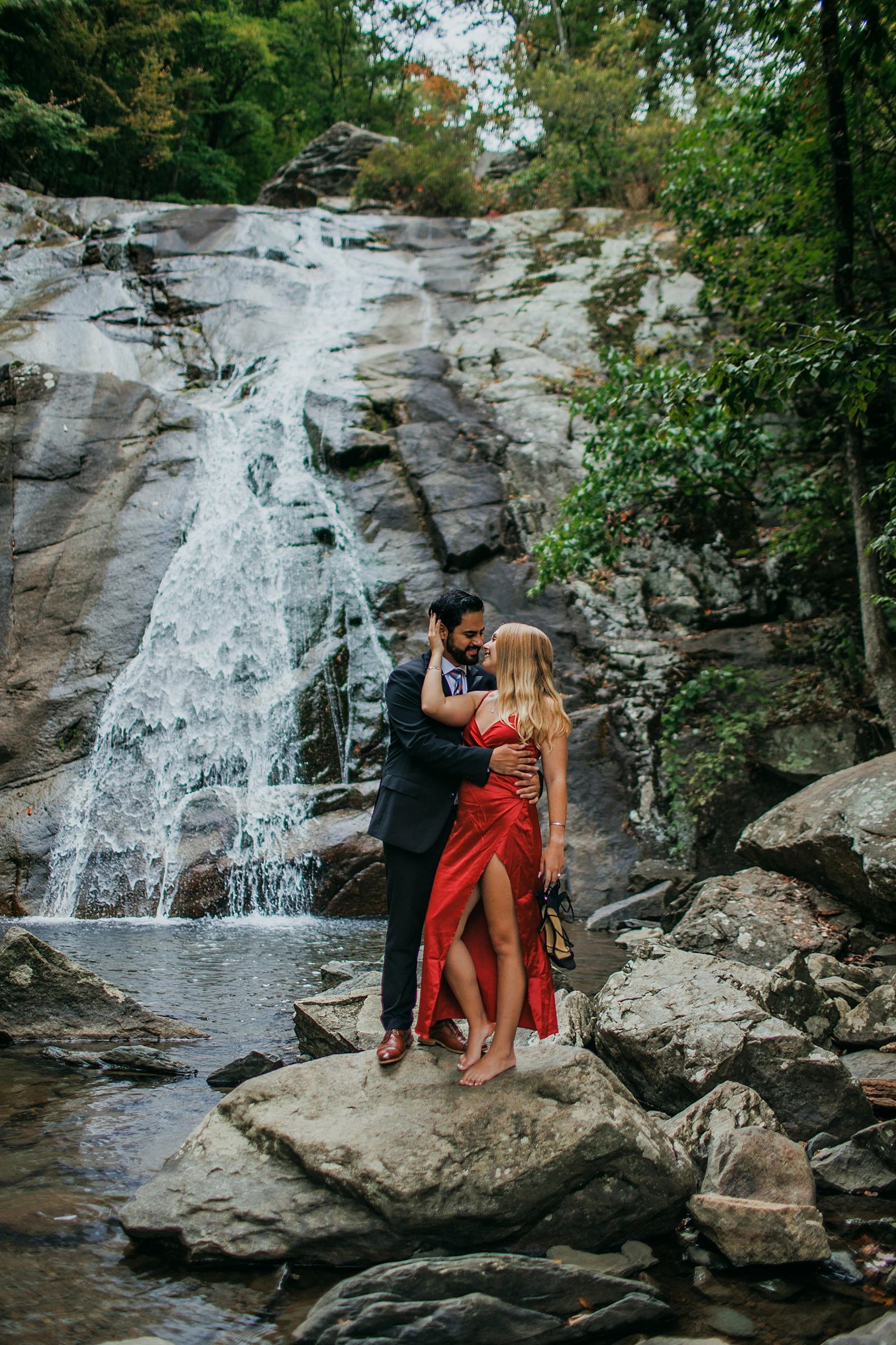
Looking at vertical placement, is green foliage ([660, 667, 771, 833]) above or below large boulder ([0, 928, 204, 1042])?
above

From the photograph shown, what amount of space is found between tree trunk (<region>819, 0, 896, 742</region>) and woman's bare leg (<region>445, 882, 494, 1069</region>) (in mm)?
5577

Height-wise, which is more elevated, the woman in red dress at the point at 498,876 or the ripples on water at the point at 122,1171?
the woman in red dress at the point at 498,876

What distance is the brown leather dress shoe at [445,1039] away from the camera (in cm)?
388

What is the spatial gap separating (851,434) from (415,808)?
6662 mm

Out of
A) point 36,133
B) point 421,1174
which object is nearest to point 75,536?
point 421,1174

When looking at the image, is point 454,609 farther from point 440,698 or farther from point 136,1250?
point 136,1250

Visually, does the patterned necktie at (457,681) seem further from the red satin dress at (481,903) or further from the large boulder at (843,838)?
the large boulder at (843,838)

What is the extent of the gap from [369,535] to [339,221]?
483 inches

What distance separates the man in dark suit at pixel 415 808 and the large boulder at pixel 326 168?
24.4 meters

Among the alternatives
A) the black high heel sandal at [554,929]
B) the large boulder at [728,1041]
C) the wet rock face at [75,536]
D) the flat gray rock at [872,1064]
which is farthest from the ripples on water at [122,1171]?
the wet rock face at [75,536]

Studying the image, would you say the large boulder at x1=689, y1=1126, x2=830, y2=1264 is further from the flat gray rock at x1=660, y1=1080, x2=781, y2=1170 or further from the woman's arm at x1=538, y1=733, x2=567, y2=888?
the woman's arm at x1=538, y1=733, x2=567, y2=888

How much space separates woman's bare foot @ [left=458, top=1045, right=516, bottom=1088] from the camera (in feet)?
11.7

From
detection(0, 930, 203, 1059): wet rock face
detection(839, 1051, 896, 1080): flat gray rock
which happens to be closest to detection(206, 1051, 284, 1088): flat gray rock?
detection(0, 930, 203, 1059): wet rock face

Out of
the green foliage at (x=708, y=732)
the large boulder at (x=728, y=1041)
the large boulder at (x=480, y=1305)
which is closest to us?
the large boulder at (x=480, y=1305)
